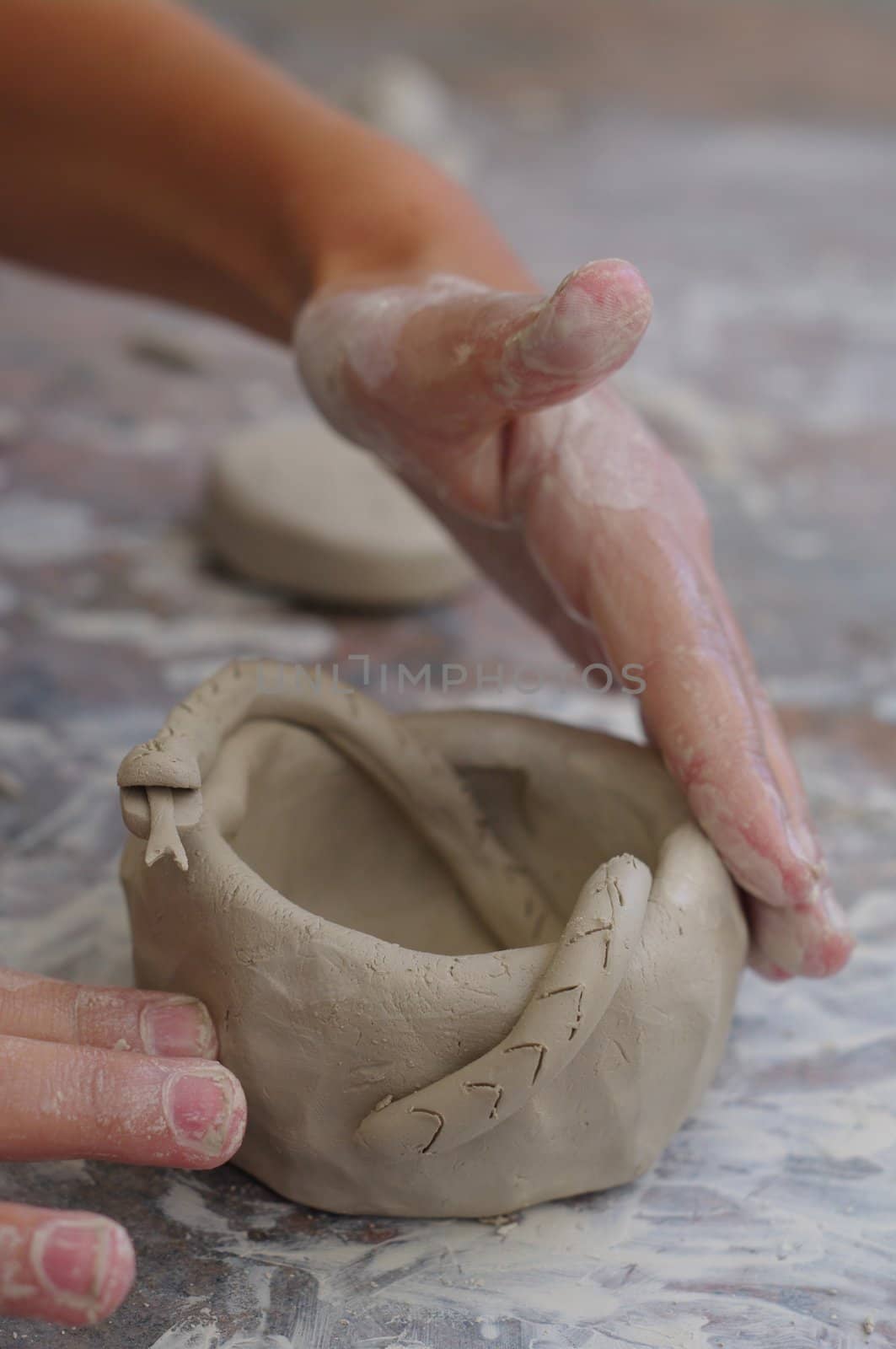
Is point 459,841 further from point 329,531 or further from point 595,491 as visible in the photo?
point 329,531

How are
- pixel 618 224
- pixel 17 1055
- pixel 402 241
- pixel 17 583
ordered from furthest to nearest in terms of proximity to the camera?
1. pixel 618 224
2. pixel 17 583
3. pixel 402 241
4. pixel 17 1055

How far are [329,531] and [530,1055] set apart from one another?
48.6 inches

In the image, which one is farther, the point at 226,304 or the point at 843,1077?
the point at 226,304

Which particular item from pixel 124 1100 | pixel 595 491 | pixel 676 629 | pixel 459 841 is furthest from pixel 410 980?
pixel 595 491

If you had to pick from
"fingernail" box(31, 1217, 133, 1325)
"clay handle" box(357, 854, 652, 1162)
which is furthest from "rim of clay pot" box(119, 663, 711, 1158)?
"fingernail" box(31, 1217, 133, 1325)

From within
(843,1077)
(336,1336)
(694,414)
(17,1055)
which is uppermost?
(694,414)

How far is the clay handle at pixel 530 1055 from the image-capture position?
1.05 meters

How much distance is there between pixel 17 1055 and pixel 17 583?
4.08 feet

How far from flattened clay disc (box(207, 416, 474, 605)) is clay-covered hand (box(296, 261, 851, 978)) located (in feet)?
1.77

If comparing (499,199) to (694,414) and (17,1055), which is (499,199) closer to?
(694,414)

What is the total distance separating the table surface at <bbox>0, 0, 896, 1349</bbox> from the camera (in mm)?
1146

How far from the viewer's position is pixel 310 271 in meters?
1.70

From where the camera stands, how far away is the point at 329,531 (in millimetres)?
2156

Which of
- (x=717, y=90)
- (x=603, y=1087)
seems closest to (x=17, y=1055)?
(x=603, y=1087)
